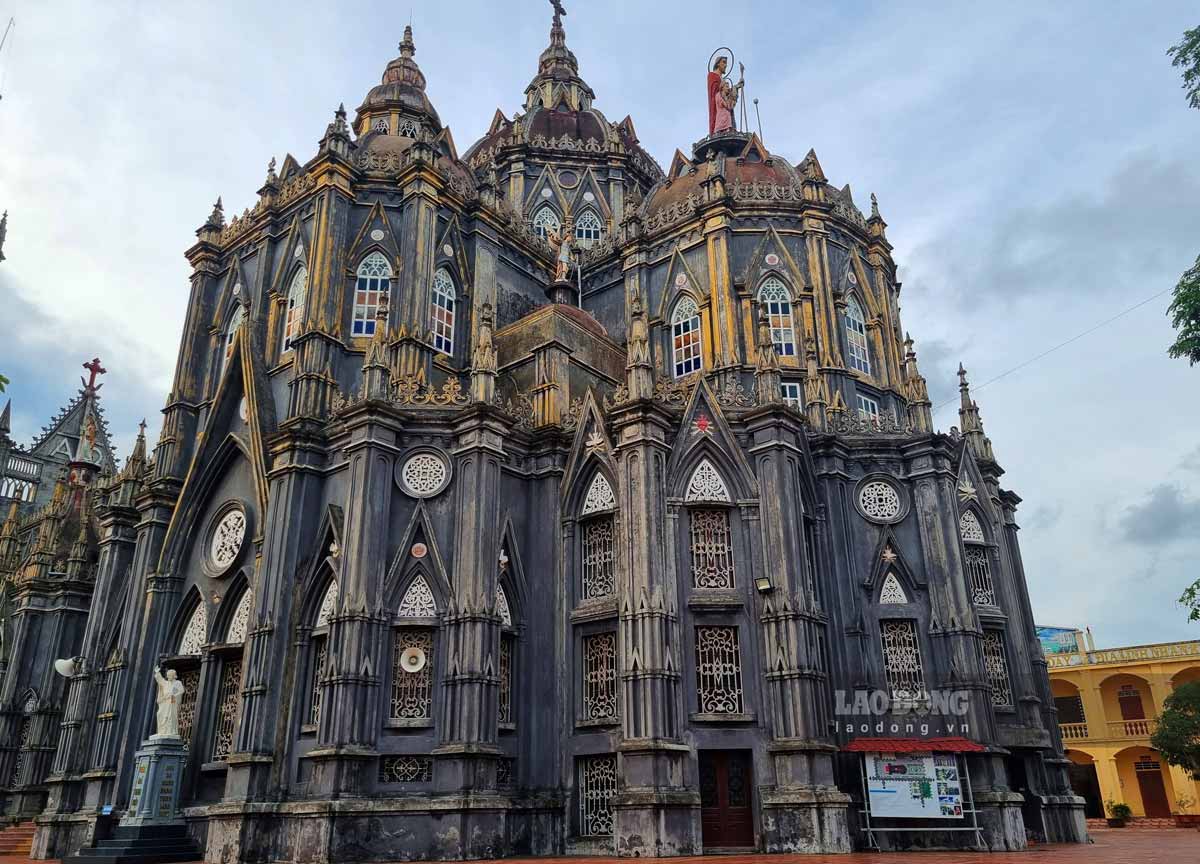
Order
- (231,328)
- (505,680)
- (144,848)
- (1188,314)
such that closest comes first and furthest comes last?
(1188,314) → (144,848) → (505,680) → (231,328)

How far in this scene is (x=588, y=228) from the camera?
38.0 m

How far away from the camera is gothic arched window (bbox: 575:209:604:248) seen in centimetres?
3766

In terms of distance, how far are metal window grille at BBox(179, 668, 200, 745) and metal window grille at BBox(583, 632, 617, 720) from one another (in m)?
10.6

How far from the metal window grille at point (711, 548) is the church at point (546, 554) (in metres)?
0.08

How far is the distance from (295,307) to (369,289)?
2.50 meters

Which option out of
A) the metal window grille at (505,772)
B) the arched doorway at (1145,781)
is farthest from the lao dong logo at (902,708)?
the arched doorway at (1145,781)

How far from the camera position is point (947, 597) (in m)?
23.4

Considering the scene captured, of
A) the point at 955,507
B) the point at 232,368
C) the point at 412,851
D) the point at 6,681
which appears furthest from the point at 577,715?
the point at 6,681

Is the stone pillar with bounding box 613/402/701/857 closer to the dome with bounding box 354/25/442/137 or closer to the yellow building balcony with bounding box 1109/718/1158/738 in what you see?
the dome with bounding box 354/25/442/137

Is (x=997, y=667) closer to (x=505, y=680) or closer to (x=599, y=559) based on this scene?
(x=599, y=559)

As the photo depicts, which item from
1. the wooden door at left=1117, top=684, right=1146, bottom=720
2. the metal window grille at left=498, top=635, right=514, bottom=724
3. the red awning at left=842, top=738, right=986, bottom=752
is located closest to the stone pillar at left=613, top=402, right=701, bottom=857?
the metal window grille at left=498, top=635, right=514, bottom=724

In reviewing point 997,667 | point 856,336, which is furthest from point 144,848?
point 856,336

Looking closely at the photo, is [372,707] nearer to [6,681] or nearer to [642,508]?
[642,508]

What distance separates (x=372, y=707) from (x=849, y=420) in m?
15.0
